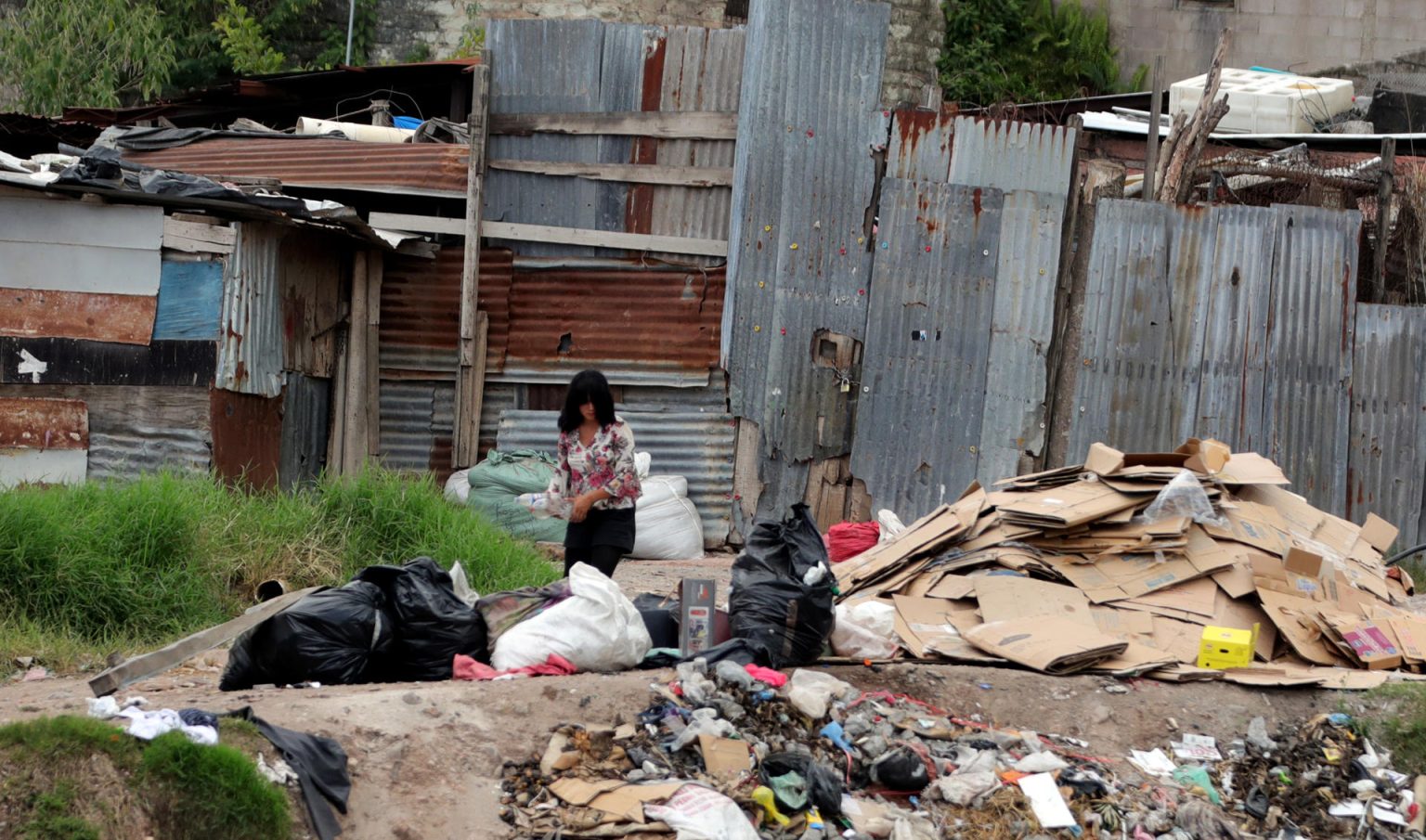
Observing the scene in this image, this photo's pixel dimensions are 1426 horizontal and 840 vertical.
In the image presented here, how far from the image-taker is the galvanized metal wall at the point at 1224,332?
9.87m

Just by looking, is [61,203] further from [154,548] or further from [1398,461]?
[1398,461]

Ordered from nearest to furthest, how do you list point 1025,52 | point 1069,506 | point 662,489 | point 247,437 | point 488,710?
point 488,710, point 1069,506, point 247,437, point 662,489, point 1025,52

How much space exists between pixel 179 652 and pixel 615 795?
1.75 metres

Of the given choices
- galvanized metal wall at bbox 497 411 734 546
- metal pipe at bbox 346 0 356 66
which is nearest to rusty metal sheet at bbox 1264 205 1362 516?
galvanized metal wall at bbox 497 411 734 546

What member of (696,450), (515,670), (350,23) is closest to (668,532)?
(696,450)

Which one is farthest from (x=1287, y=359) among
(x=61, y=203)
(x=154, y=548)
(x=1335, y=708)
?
(x=61, y=203)

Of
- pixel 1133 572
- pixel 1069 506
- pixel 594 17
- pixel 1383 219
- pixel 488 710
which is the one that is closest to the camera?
pixel 488 710

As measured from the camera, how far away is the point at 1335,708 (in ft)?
20.5

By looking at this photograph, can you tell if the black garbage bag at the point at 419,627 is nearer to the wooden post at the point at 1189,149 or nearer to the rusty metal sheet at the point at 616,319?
the rusty metal sheet at the point at 616,319

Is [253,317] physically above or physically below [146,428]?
above

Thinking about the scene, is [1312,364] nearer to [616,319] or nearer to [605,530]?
[616,319]

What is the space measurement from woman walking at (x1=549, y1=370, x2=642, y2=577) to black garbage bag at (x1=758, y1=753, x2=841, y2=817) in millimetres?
Result: 1914

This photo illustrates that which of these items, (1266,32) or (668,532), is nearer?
(668,532)

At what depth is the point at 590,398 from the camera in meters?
6.60
